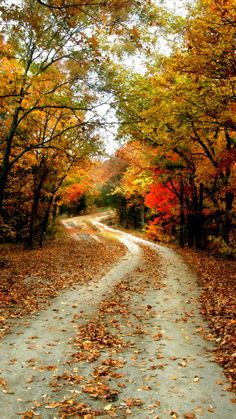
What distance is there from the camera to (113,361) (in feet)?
26.6

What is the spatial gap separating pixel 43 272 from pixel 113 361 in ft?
32.7

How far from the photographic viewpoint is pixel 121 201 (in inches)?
2135

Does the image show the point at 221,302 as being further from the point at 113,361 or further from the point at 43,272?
the point at 43,272

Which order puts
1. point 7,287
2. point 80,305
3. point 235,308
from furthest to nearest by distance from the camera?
point 7,287 → point 80,305 → point 235,308

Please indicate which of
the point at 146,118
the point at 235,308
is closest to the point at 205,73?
the point at 146,118

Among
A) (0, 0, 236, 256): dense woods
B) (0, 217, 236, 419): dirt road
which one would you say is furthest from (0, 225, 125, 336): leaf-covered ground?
(0, 0, 236, 256): dense woods

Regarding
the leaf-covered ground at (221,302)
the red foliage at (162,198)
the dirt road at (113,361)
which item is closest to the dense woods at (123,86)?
the leaf-covered ground at (221,302)

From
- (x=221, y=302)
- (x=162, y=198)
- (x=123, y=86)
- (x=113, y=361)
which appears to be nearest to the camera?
(x=113, y=361)

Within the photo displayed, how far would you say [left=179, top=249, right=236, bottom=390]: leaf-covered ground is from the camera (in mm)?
8315

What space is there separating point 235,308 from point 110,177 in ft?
135

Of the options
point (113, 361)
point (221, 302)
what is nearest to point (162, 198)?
point (221, 302)

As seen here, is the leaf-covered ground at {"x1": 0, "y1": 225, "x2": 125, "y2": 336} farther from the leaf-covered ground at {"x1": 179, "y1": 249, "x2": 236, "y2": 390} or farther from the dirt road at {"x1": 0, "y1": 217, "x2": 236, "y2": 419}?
the leaf-covered ground at {"x1": 179, "y1": 249, "x2": 236, "y2": 390}

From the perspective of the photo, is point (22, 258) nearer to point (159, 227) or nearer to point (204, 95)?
point (204, 95)

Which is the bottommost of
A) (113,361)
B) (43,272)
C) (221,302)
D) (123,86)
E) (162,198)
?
(113,361)
